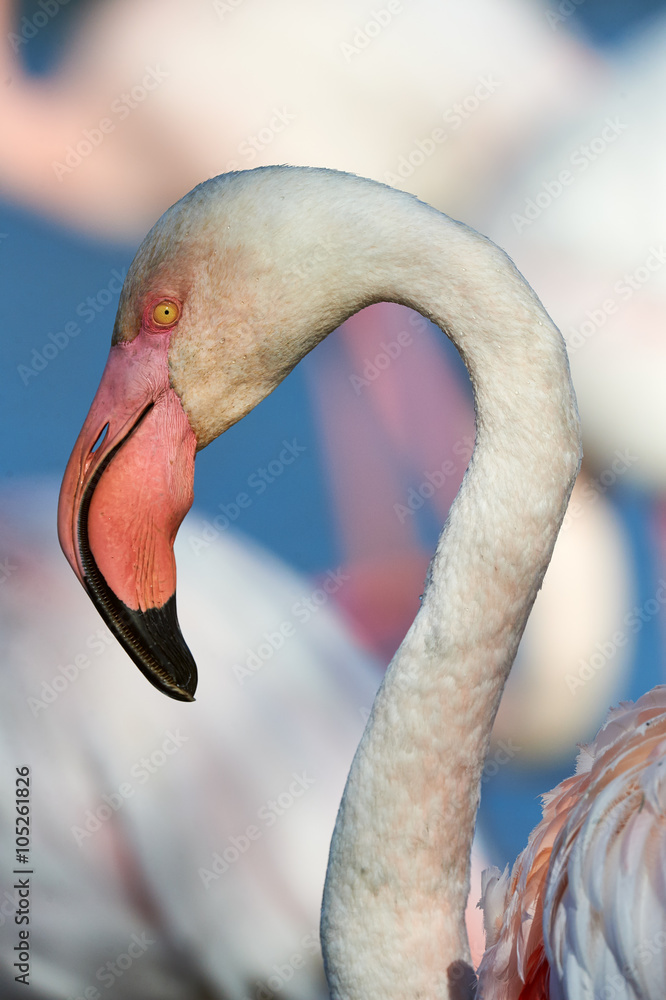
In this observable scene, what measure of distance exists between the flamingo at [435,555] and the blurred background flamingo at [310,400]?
4.61 ft

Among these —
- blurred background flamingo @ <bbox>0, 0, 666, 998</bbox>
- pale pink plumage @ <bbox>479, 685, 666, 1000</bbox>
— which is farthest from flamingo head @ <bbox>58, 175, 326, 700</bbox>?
blurred background flamingo @ <bbox>0, 0, 666, 998</bbox>

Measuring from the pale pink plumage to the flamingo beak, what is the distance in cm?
52

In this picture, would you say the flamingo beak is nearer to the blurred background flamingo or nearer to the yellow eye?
the yellow eye

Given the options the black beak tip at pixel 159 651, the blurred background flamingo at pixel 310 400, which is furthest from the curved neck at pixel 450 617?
the blurred background flamingo at pixel 310 400

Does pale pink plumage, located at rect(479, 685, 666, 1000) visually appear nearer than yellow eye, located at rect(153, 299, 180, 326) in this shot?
Yes

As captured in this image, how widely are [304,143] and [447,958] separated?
2246 millimetres

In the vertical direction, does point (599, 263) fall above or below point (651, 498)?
above

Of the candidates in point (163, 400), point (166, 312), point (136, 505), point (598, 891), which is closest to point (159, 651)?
point (136, 505)

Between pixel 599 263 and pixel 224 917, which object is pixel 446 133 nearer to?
pixel 599 263

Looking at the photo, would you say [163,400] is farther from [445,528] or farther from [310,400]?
[310,400]

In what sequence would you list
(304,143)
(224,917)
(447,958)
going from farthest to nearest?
(304,143), (224,917), (447,958)

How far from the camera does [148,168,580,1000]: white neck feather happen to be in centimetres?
98

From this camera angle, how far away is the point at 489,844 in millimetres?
2586

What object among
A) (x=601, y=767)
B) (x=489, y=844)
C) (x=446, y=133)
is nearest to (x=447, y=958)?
(x=601, y=767)
